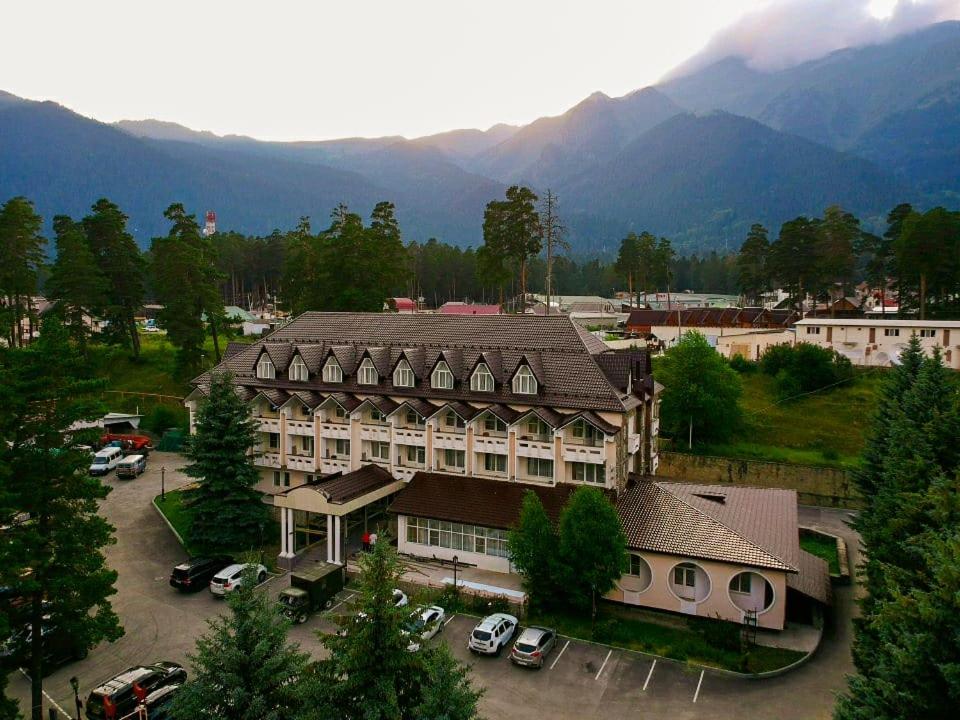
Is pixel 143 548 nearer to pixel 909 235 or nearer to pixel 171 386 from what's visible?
pixel 171 386

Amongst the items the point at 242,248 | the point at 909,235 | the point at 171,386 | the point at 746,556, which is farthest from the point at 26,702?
the point at 242,248

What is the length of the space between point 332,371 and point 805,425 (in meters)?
39.7

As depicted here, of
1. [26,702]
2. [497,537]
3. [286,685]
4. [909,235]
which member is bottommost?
[26,702]

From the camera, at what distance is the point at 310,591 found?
29.1m

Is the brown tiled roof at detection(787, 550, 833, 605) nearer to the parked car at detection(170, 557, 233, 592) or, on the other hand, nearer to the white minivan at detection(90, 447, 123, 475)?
the parked car at detection(170, 557, 233, 592)

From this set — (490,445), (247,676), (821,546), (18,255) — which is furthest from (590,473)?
(18,255)

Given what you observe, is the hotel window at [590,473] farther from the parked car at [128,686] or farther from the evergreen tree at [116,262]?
the evergreen tree at [116,262]

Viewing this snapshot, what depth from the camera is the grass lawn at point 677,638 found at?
25.5 meters

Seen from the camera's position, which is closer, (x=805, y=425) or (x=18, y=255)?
(x=805, y=425)

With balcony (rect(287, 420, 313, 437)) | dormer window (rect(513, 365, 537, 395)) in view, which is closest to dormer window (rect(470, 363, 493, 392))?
dormer window (rect(513, 365, 537, 395))

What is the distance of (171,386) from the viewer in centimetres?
6619

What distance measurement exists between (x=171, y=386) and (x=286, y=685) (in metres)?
56.9

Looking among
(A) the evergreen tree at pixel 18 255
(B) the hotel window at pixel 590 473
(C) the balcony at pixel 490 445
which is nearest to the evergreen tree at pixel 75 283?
(A) the evergreen tree at pixel 18 255

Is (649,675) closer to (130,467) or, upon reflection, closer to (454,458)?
(454,458)
